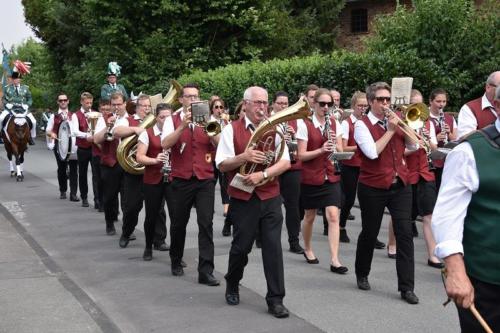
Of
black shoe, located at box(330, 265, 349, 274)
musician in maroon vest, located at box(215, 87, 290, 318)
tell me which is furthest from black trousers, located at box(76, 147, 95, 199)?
musician in maroon vest, located at box(215, 87, 290, 318)

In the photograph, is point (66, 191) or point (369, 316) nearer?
point (369, 316)

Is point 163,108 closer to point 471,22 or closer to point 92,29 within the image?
point 471,22

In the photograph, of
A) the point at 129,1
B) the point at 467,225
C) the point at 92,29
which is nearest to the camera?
the point at 467,225

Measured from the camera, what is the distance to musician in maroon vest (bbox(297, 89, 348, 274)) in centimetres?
877

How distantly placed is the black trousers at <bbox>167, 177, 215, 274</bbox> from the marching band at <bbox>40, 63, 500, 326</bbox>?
0.01 meters

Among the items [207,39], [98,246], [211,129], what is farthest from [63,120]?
[207,39]

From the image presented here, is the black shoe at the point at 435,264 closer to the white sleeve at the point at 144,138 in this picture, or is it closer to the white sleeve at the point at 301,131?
the white sleeve at the point at 301,131

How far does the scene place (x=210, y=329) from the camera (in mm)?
6293

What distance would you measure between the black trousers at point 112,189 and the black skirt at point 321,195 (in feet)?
10.9

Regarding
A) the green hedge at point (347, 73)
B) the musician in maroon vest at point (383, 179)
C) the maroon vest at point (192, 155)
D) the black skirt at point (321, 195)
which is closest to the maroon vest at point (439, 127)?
the black skirt at point (321, 195)

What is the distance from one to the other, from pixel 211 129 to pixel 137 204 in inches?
98.9

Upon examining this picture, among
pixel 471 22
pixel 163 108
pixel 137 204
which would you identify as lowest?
pixel 137 204

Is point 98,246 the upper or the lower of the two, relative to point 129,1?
lower

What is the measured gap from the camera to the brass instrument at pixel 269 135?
6.59m
